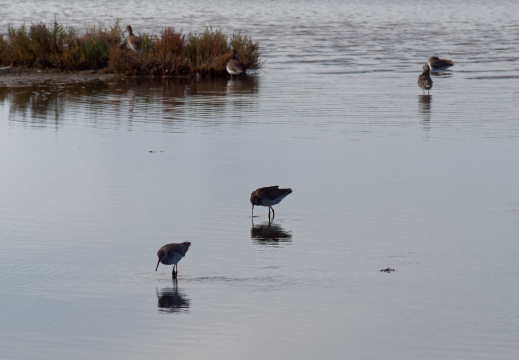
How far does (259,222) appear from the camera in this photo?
10969 mm

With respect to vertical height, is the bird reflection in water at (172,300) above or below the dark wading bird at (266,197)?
below

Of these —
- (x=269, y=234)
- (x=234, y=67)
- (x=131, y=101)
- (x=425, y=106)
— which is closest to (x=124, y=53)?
(x=234, y=67)

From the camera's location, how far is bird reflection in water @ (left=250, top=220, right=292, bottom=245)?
32.9ft

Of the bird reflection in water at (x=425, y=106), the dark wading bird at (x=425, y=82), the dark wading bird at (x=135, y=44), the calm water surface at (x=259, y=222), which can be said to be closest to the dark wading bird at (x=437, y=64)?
the calm water surface at (x=259, y=222)

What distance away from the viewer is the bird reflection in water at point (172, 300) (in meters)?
7.88

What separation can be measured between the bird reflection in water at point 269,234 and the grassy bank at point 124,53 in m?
15.9

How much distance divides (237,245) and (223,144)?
595 cm

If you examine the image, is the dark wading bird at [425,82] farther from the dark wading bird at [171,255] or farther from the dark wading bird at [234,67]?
the dark wading bird at [171,255]

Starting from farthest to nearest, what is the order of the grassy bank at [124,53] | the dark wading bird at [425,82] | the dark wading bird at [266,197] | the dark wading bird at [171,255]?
the grassy bank at [124,53], the dark wading bird at [425,82], the dark wading bird at [266,197], the dark wading bird at [171,255]

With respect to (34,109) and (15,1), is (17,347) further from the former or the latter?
(15,1)

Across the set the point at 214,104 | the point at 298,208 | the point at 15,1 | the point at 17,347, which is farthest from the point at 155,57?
the point at 15,1

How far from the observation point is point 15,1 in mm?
79000

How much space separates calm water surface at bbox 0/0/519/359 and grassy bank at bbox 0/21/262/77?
8.65 feet

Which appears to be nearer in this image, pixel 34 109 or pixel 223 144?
pixel 223 144
